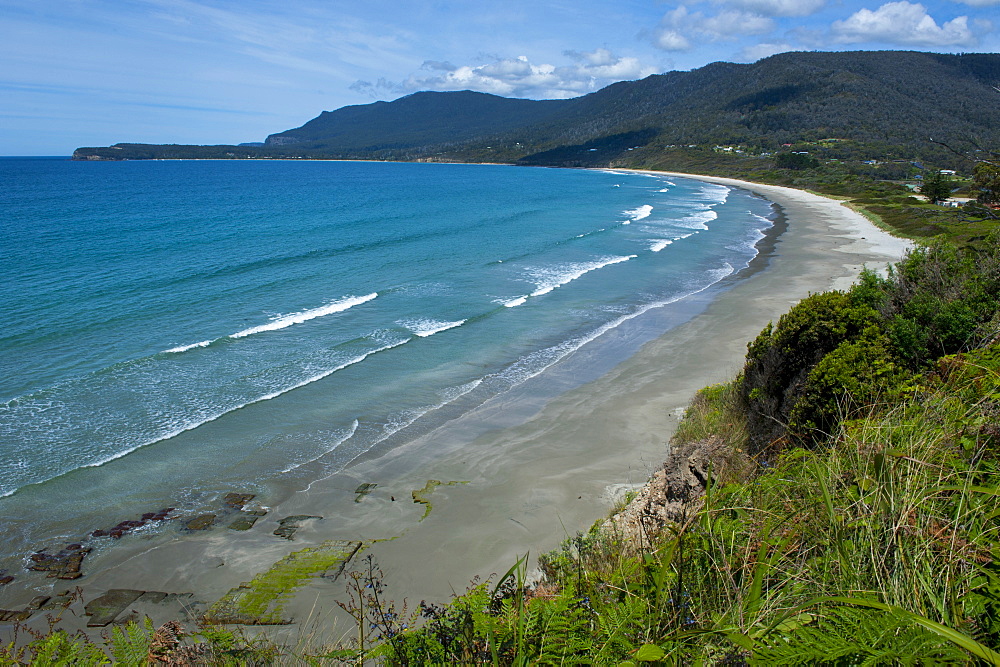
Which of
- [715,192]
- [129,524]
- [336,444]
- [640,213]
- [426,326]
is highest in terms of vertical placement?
[715,192]

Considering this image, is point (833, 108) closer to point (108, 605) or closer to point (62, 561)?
Result: point (62, 561)

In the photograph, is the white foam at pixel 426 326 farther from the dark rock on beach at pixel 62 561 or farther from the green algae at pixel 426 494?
the dark rock on beach at pixel 62 561

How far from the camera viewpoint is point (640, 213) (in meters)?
57.2

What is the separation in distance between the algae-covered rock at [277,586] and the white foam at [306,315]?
12.5 m

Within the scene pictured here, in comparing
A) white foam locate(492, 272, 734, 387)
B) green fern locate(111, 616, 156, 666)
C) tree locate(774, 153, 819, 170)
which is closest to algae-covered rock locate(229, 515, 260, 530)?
green fern locate(111, 616, 156, 666)

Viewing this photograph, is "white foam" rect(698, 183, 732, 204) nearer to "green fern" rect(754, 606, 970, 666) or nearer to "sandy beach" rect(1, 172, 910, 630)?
"sandy beach" rect(1, 172, 910, 630)

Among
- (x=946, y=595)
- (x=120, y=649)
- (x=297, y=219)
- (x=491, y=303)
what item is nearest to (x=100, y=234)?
(x=297, y=219)

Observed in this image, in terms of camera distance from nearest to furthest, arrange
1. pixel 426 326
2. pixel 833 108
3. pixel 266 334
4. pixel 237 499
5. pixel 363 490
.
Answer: pixel 237 499, pixel 363 490, pixel 266 334, pixel 426 326, pixel 833 108

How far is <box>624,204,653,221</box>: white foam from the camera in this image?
177ft

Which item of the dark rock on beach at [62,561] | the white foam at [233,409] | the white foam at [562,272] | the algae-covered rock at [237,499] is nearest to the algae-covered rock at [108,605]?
the dark rock on beach at [62,561]

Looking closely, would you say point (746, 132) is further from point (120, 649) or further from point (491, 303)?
point (120, 649)

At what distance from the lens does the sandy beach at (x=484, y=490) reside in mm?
8719

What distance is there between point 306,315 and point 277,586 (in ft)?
48.7

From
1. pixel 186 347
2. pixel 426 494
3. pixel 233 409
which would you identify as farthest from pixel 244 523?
pixel 186 347
